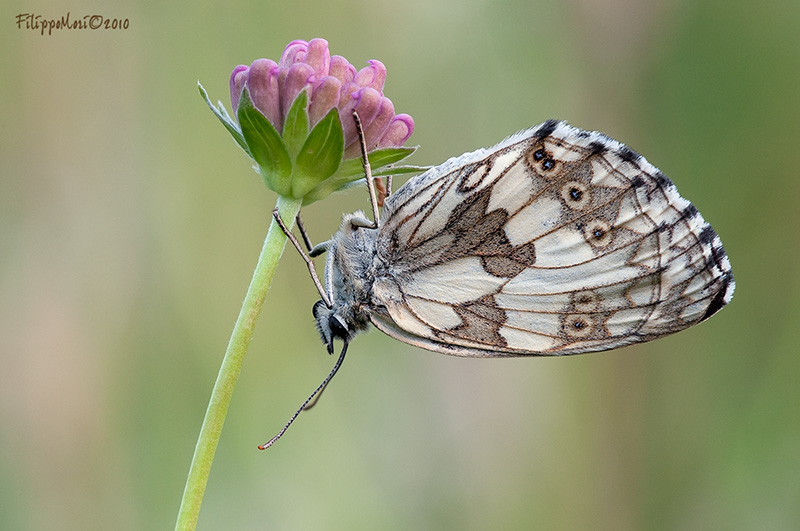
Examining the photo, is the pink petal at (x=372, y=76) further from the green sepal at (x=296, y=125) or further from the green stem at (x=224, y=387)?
the green stem at (x=224, y=387)

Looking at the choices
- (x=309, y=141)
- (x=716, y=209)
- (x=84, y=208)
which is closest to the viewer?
(x=309, y=141)

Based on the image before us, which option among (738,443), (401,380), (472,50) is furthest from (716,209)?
(401,380)

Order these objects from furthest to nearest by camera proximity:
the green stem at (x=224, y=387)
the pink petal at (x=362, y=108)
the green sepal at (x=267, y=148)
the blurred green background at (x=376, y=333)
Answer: the blurred green background at (x=376, y=333) → the pink petal at (x=362, y=108) → the green sepal at (x=267, y=148) → the green stem at (x=224, y=387)

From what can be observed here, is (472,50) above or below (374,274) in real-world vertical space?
above

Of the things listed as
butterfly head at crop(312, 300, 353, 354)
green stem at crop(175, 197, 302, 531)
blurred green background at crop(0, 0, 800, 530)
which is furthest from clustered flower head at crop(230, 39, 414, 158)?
blurred green background at crop(0, 0, 800, 530)

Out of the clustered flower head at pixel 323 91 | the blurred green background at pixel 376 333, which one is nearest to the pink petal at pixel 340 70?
the clustered flower head at pixel 323 91

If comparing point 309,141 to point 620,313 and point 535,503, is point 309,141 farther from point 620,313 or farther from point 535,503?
point 535,503
